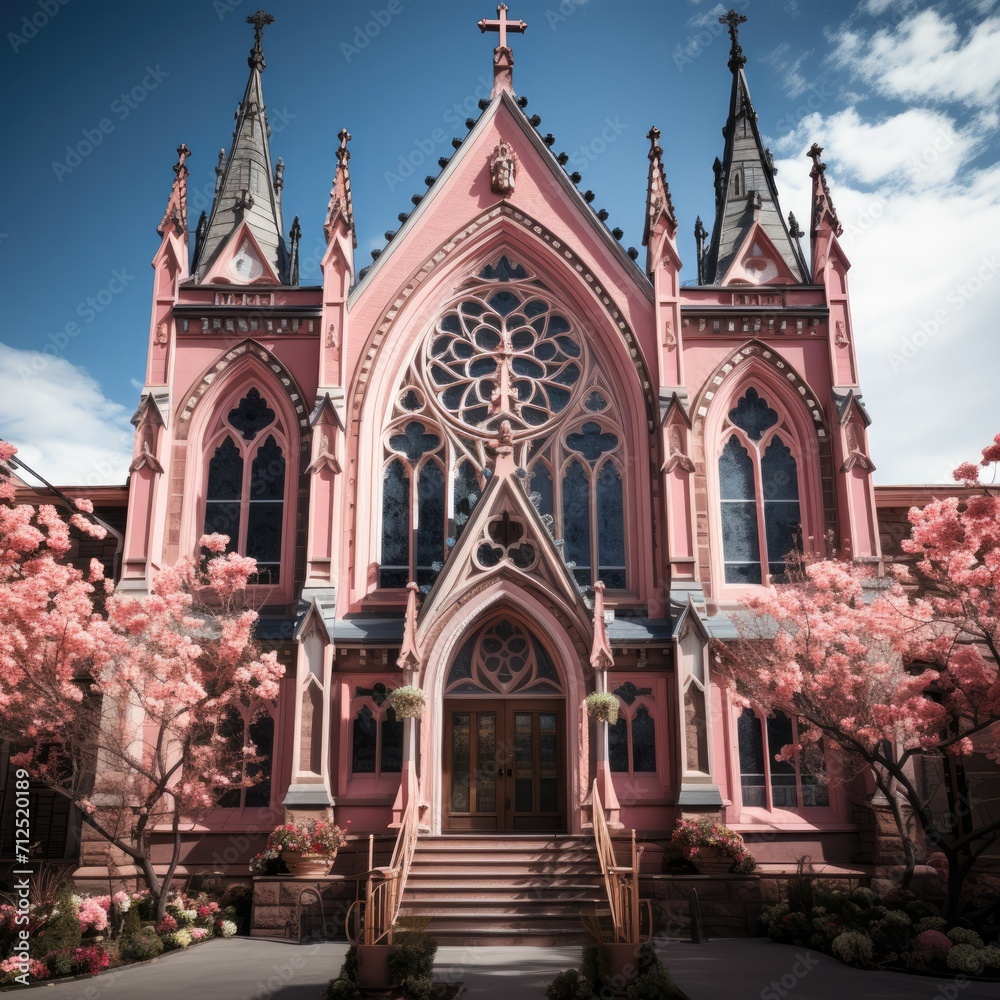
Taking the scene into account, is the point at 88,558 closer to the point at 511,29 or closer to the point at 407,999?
the point at 407,999

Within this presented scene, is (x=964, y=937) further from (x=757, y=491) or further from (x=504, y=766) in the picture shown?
(x=757, y=491)

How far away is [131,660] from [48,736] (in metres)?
2.18

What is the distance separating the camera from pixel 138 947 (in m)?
15.2

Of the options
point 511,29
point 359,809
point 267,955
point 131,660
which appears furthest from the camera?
point 511,29

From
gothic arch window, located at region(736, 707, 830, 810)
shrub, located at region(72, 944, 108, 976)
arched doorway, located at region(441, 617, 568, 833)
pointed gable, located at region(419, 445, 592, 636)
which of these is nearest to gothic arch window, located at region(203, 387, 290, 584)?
pointed gable, located at region(419, 445, 592, 636)

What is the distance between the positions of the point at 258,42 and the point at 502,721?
21157 millimetres

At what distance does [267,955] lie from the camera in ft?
51.5

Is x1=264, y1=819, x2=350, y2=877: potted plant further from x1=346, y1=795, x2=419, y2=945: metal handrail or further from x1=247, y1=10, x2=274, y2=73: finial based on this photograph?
x1=247, y1=10, x2=274, y2=73: finial

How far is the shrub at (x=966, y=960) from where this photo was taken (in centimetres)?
1359

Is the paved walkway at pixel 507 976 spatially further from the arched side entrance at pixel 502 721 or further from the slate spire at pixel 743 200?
the slate spire at pixel 743 200

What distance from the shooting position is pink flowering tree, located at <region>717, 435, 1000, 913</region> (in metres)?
16.0

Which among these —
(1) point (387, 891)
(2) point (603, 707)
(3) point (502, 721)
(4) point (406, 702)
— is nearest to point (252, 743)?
(4) point (406, 702)

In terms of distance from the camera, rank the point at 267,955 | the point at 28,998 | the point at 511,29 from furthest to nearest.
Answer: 1. the point at 511,29
2. the point at 267,955
3. the point at 28,998

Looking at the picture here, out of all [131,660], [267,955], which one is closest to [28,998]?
[267,955]
